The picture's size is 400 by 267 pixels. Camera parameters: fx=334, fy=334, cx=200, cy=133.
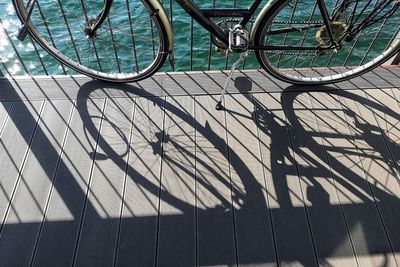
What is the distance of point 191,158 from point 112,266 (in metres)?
0.69

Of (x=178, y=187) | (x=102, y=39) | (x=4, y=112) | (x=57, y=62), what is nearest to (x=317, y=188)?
(x=178, y=187)

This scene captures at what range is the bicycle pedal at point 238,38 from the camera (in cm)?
182

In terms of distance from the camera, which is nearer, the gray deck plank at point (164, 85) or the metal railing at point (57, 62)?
the gray deck plank at point (164, 85)

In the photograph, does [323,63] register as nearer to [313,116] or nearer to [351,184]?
[313,116]

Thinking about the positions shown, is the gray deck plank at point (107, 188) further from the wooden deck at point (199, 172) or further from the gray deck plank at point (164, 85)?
the gray deck plank at point (164, 85)

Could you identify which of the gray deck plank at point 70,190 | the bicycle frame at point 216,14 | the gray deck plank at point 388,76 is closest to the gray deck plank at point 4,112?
the gray deck plank at point 70,190

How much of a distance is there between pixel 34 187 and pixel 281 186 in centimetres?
129

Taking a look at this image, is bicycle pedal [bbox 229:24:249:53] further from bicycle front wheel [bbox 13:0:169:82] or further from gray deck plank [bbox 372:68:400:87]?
gray deck plank [bbox 372:68:400:87]

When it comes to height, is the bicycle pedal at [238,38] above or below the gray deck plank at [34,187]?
above

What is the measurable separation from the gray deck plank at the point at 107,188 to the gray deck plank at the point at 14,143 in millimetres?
404

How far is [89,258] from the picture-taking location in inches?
59.2

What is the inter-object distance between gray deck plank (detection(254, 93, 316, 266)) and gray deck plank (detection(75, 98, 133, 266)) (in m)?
0.78

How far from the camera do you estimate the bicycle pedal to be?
71.7 inches

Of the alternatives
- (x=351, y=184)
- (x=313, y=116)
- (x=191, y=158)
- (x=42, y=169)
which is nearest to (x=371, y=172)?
(x=351, y=184)
